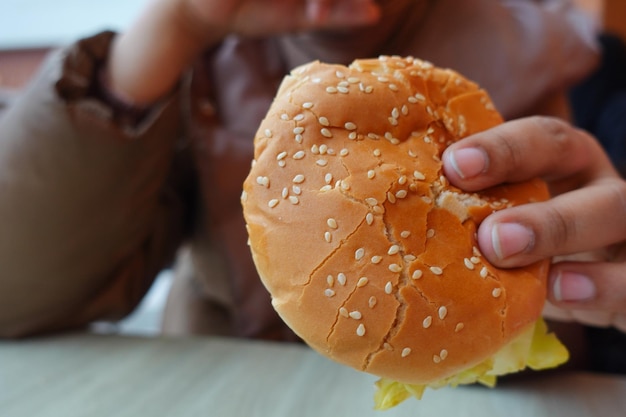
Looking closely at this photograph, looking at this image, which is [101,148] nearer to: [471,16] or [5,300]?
[5,300]

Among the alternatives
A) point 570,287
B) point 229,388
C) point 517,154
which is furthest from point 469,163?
point 229,388

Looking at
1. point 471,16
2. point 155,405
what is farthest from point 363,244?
point 471,16

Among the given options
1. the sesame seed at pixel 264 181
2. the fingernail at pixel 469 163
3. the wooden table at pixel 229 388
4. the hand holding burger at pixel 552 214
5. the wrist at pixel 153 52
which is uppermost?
the wrist at pixel 153 52

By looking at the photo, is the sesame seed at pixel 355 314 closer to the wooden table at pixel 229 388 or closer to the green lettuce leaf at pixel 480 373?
the green lettuce leaf at pixel 480 373

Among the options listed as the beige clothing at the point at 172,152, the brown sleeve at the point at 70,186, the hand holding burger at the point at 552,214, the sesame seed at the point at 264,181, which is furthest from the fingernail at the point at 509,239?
the brown sleeve at the point at 70,186

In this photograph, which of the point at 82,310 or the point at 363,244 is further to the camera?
the point at 82,310

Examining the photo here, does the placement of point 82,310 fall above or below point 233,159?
below

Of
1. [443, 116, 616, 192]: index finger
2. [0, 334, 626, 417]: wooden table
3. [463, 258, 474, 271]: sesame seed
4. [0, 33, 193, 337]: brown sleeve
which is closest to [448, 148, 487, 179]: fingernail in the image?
[443, 116, 616, 192]: index finger
